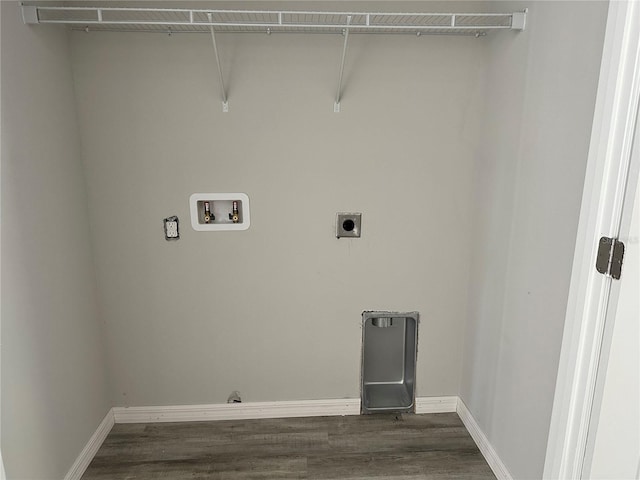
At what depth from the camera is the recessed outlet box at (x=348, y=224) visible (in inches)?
86.3

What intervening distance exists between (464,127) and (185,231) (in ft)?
4.77

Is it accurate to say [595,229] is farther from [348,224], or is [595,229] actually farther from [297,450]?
[297,450]

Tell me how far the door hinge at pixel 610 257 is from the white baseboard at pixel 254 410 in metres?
1.48

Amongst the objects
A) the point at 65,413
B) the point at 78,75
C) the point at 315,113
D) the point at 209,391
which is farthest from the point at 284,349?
the point at 78,75

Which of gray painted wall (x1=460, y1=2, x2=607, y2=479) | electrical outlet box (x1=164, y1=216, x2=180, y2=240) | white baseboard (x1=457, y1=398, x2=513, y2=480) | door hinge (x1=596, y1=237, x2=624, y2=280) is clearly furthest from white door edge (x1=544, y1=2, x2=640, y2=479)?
electrical outlet box (x1=164, y1=216, x2=180, y2=240)

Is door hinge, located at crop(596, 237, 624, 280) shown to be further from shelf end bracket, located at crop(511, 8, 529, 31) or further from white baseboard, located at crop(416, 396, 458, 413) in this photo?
white baseboard, located at crop(416, 396, 458, 413)

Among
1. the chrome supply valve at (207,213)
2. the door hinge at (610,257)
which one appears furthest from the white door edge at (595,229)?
the chrome supply valve at (207,213)

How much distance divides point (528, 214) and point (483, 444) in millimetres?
1161

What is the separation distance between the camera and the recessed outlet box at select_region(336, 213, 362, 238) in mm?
2191

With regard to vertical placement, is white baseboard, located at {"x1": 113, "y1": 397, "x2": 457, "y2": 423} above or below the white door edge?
below

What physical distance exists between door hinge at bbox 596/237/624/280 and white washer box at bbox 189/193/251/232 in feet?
4.85

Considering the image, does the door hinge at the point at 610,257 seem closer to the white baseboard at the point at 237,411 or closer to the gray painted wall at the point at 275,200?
the gray painted wall at the point at 275,200

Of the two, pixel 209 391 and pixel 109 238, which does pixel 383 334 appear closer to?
pixel 209 391

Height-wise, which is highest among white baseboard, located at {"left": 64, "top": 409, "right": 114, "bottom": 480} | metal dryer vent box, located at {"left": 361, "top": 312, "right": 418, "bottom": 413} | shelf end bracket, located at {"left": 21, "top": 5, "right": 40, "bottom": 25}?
shelf end bracket, located at {"left": 21, "top": 5, "right": 40, "bottom": 25}
